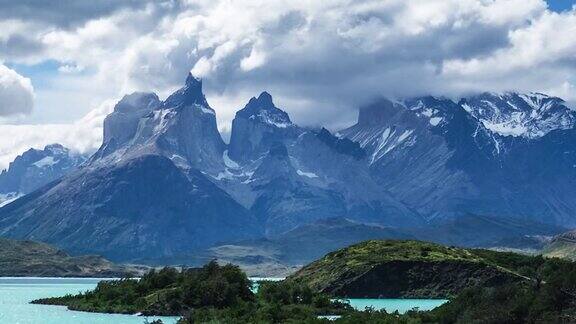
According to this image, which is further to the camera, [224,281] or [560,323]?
[224,281]

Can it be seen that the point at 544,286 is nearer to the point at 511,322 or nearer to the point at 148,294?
the point at 511,322

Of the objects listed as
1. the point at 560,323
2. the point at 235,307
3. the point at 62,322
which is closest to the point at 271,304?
the point at 235,307

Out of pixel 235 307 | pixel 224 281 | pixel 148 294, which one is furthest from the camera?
pixel 148 294

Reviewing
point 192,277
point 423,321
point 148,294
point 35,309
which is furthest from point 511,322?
point 35,309

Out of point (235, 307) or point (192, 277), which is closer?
point (235, 307)

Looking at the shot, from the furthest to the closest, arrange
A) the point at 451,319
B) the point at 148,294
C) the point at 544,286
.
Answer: the point at 148,294, the point at 451,319, the point at 544,286

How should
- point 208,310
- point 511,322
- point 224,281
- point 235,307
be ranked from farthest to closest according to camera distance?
point 224,281 < point 235,307 < point 208,310 < point 511,322

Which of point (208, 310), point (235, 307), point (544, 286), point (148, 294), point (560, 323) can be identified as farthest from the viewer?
point (148, 294)

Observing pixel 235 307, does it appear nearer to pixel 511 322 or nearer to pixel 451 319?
pixel 451 319
